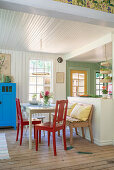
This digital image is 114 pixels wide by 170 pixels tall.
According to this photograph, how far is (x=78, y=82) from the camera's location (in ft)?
24.4

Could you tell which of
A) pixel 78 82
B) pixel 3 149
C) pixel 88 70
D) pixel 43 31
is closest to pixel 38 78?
pixel 78 82

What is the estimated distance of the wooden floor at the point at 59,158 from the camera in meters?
2.78

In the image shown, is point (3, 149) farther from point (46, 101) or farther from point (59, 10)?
point (59, 10)

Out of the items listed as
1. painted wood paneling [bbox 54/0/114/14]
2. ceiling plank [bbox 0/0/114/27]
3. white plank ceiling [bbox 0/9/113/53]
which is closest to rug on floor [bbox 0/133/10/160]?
ceiling plank [bbox 0/0/114/27]

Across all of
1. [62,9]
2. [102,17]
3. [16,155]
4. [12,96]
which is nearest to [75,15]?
[62,9]

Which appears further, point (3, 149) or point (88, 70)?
point (88, 70)

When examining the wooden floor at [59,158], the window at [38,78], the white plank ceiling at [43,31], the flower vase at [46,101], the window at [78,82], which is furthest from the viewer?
the window at [78,82]

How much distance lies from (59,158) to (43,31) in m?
2.84

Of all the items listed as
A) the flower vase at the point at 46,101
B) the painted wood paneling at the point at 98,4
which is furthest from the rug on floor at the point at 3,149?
the painted wood paneling at the point at 98,4

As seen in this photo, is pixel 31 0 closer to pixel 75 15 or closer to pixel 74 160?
pixel 75 15

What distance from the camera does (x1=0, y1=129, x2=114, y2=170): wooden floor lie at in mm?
2779

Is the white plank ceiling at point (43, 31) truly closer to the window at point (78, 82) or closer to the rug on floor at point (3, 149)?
the window at point (78, 82)

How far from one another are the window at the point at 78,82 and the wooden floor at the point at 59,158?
3.53 metres

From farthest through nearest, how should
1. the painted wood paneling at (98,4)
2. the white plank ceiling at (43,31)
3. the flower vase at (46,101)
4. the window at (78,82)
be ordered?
the window at (78,82)
the flower vase at (46,101)
the white plank ceiling at (43,31)
the painted wood paneling at (98,4)
